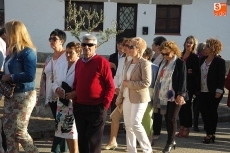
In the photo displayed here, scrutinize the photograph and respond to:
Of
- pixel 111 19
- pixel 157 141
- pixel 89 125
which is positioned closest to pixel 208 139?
pixel 157 141

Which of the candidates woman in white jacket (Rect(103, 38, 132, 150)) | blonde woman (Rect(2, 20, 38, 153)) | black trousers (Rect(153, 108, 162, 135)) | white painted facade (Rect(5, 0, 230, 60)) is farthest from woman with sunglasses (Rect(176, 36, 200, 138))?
white painted facade (Rect(5, 0, 230, 60))

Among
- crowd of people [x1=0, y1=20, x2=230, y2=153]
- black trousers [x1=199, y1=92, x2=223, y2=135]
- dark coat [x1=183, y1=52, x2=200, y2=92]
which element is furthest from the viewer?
dark coat [x1=183, y1=52, x2=200, y2=92]

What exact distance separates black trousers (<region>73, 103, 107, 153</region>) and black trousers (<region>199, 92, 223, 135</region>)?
8.71 ft

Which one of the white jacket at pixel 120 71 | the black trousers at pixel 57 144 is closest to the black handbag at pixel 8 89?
the black trousers at pixel 57 144

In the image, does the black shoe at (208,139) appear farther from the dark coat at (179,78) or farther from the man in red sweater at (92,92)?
the man in red sweater at (92,92)

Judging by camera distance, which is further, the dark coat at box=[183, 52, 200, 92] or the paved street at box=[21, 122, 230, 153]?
the dark coat at box=[183, 52, 200, 92]

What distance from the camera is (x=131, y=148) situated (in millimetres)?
5734

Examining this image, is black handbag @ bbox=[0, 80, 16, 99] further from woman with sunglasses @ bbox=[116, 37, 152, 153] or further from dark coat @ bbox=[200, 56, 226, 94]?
dark coat @ bbox=[200, 56, 226, 94]

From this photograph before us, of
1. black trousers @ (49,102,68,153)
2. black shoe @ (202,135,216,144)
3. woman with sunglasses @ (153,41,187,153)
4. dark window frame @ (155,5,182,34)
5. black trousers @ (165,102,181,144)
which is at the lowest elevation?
black shoe @ (202,135,216,144)

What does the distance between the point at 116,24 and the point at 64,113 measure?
14.0m

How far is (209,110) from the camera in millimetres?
7031

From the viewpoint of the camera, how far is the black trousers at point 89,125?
493 cm

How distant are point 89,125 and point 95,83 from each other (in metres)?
0.52

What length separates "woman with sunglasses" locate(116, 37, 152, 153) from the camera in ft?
17.9
